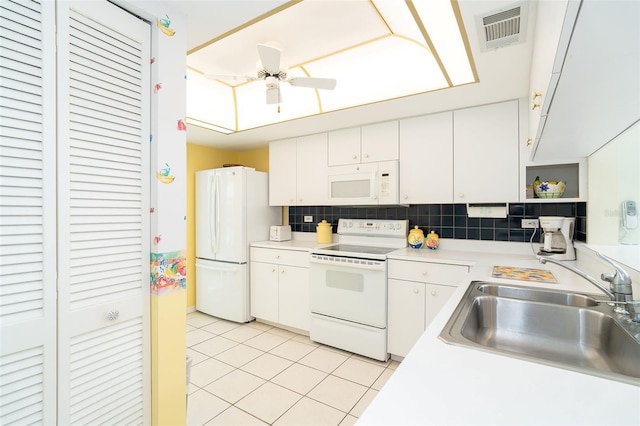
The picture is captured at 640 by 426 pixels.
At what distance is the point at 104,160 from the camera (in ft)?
4.07

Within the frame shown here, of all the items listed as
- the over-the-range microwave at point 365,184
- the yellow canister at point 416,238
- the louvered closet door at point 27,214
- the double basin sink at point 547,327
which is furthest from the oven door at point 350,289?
the louvered closet door at point 27,214

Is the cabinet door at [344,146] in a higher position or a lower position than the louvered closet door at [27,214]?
higher

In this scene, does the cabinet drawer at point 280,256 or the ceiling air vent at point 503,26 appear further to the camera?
the cabinet drawer at point 280,256

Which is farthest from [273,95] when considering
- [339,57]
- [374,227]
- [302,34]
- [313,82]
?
[374,227]

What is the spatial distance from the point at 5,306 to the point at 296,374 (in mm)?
1972

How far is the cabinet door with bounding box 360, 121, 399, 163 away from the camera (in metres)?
2.92

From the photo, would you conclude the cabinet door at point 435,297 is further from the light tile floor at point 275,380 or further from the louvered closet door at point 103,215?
the louvered closet door at point 103,215

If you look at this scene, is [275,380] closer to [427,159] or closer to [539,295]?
[539,295]

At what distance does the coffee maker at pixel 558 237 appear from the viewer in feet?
7.21

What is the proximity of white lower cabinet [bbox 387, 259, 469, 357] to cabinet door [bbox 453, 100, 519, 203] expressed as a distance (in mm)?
695

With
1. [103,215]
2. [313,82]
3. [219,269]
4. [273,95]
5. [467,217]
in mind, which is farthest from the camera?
[219,269]

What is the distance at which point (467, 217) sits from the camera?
285cm

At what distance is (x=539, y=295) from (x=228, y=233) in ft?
9.91

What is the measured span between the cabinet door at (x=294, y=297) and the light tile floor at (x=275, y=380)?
17cm
